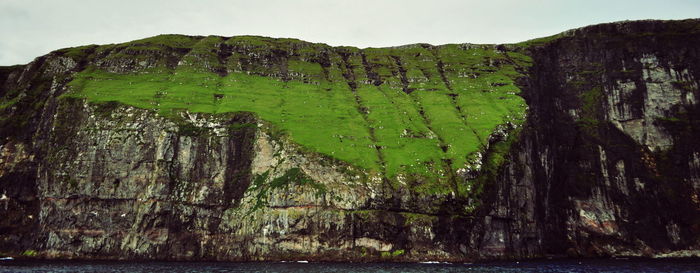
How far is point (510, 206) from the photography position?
89.1 meters

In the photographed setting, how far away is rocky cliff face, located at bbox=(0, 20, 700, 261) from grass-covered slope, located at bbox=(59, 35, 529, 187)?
532 centimetres

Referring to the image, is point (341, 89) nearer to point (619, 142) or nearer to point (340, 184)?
point (340, 184)

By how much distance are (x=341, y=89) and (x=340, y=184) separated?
51142 millimetres

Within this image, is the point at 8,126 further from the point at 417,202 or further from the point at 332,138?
the point at 417,202

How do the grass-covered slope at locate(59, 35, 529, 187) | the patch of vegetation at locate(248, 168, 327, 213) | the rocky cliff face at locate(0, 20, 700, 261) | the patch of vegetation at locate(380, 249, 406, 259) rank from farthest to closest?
the grass-covered slope at locate(59, 35, 529, 187) → the patch of vegetation at locate(248, 168, 327, 213) → the rocky cliff face at locate(0, 20, 700, 261) → the patch of vegetation at locate(380, 249, 406, 259)

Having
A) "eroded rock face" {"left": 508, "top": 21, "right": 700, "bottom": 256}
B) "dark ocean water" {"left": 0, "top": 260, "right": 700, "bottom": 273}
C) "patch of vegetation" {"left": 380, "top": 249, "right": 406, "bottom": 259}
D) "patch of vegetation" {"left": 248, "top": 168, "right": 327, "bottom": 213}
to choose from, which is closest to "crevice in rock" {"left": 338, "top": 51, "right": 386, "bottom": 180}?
"patch of vegetation" {"left": 248, "top": 168, "right": 327, "bottom": 213}

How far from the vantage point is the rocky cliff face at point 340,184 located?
8019 centimetres

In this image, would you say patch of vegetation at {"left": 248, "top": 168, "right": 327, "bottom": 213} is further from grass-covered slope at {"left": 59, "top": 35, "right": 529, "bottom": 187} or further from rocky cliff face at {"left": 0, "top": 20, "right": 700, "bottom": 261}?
grass-covered slope at {"left": 59, "top": 35, "right": 529, "bottom": 187}

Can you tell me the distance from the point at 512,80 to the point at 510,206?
4903 cm

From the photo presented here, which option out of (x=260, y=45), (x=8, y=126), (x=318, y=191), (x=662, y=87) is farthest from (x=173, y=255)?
(x=662, y=87)

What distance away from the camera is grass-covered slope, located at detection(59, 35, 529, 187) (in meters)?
95.9

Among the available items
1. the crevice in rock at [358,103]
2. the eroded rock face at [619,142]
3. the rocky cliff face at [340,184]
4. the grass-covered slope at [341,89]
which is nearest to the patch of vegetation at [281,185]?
the rocky cliff face at [340,184]

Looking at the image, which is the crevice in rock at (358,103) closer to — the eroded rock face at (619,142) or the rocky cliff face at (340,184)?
the rocky cliff face at (340,184)

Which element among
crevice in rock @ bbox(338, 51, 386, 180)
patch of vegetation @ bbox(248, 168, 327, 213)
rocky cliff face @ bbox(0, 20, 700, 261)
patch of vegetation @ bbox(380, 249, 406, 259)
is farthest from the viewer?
crevice in rock @ bbox(338, 51, 386, 180)
